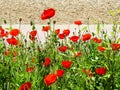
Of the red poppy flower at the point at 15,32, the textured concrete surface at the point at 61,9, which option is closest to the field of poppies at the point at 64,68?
the red poppy flower at the point at 15,32

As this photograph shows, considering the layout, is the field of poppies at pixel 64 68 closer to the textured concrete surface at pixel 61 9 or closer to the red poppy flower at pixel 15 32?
the red poppy flower at pixel 15 32

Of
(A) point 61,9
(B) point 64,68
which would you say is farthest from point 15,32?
(A) point 61,9

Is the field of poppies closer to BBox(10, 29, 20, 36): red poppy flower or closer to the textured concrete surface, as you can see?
BBox(10, 29, 20, 36): red poppy flower

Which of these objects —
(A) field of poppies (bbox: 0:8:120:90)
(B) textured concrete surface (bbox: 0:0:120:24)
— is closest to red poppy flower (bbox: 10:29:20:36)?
(A) field of poppies (bbox: 0:8:120:90)

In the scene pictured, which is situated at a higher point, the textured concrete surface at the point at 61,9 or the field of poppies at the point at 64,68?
the field of poppies at the point at 64,68

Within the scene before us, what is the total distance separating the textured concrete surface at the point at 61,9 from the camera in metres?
13.0

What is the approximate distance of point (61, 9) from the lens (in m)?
13.8

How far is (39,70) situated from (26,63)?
1.00 feet

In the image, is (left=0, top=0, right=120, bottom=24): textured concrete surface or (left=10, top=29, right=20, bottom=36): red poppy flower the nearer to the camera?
(left=10, top=29, right=20, bottom=36): red poppy flower

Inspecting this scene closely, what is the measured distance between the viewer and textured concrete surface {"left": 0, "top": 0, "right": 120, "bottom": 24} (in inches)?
510

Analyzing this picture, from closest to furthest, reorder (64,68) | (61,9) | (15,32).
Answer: (64,68) → (15,32) → (61,9)

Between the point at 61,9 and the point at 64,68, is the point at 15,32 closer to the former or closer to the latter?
the point at 64,68

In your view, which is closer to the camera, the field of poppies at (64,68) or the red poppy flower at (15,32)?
the field of poppies at (64,68)

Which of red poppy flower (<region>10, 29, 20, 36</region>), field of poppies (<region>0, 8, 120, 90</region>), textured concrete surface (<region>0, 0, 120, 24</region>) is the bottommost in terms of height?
textured concrete surface (<region>0, 0, 120, 24</region>)
